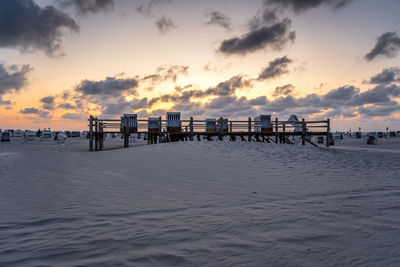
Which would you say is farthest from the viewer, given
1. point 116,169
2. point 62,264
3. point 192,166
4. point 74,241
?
point 192,166

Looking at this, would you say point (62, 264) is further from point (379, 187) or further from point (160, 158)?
point (160, 158)

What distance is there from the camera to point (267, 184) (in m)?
6.54

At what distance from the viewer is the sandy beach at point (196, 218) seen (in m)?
2.72

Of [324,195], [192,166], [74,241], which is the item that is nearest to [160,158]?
[192,166]

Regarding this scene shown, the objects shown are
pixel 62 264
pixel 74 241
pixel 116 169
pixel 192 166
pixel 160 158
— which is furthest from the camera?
pixel 160 158

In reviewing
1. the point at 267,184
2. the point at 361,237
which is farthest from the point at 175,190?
the point at 361,237

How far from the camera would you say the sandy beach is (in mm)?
2725

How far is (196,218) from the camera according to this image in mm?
3936

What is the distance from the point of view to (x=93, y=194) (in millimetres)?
5352

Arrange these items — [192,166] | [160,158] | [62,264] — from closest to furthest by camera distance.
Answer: [62,264] < [192,166] < [160,158]

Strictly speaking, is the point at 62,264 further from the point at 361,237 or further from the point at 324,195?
the point at 324,195

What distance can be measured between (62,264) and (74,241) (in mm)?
583

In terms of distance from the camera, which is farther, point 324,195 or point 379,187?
point 379,187

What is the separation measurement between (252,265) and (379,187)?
5.76 metres
